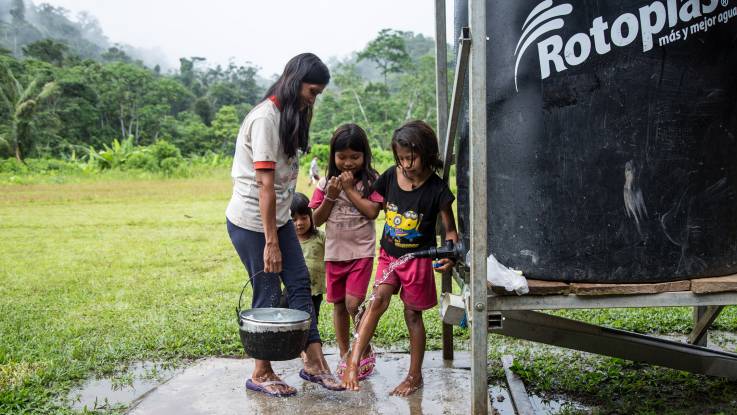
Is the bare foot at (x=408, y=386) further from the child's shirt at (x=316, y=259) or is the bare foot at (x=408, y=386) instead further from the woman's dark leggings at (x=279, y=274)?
the child's shirt at (x=316, y=259)

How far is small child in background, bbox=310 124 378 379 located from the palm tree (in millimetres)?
21514

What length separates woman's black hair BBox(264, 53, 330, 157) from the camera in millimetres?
3393

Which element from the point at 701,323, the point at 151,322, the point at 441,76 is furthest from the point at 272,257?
the point at 701,323

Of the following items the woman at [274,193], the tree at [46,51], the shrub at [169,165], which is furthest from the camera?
the tree at [46,51]

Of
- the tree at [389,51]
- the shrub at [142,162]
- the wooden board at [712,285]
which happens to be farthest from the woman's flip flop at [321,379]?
the tree at [389,51]

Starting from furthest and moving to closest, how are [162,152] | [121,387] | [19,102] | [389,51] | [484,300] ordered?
[389,51] < [19,102] < [162,152] < [121,387] < [484,300]

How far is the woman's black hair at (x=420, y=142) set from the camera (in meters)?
3.51

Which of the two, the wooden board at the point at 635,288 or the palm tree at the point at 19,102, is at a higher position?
the palm tree at the point at 19,102

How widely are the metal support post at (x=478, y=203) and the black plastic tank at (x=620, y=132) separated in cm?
23

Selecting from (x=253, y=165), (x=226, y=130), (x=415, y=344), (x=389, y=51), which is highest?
(x=389, y=51)

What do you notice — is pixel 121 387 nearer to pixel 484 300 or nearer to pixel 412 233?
pixel 412 233

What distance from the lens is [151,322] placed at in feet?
17.5

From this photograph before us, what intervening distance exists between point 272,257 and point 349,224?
→ 626 mm

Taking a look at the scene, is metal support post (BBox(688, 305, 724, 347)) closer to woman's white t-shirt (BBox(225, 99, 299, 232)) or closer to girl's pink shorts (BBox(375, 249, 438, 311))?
girl's pink shorts (BBox(375, 249, 438, 311))
